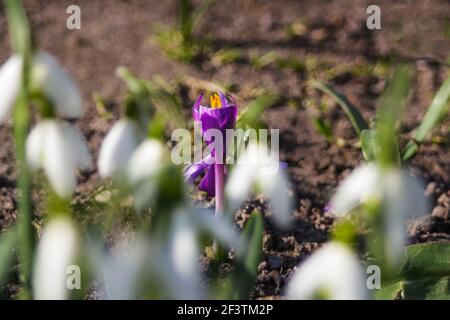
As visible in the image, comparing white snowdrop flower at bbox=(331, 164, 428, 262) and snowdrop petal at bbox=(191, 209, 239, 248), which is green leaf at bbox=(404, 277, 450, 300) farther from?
snowdrop petal at bbox=(191, 209, 239, 248)

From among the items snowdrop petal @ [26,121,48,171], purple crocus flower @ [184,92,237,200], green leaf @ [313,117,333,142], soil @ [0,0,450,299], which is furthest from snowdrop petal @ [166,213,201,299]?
green leaf @ [313,117,333,142]

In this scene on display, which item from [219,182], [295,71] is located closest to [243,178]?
[219,182]

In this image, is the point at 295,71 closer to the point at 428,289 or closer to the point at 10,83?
the point at 428,289

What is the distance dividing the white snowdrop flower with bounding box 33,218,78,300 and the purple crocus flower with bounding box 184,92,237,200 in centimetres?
58

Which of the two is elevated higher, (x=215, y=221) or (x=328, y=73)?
(x=328, y=73)

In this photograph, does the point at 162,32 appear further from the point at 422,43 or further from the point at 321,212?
the point at 321,212

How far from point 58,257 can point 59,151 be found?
0.18 m

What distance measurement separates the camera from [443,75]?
2.64 metres

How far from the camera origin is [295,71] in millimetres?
2693

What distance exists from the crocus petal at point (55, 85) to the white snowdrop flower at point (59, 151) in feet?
0.12

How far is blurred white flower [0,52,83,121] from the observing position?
3.73 feet

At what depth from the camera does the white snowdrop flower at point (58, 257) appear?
984mm
